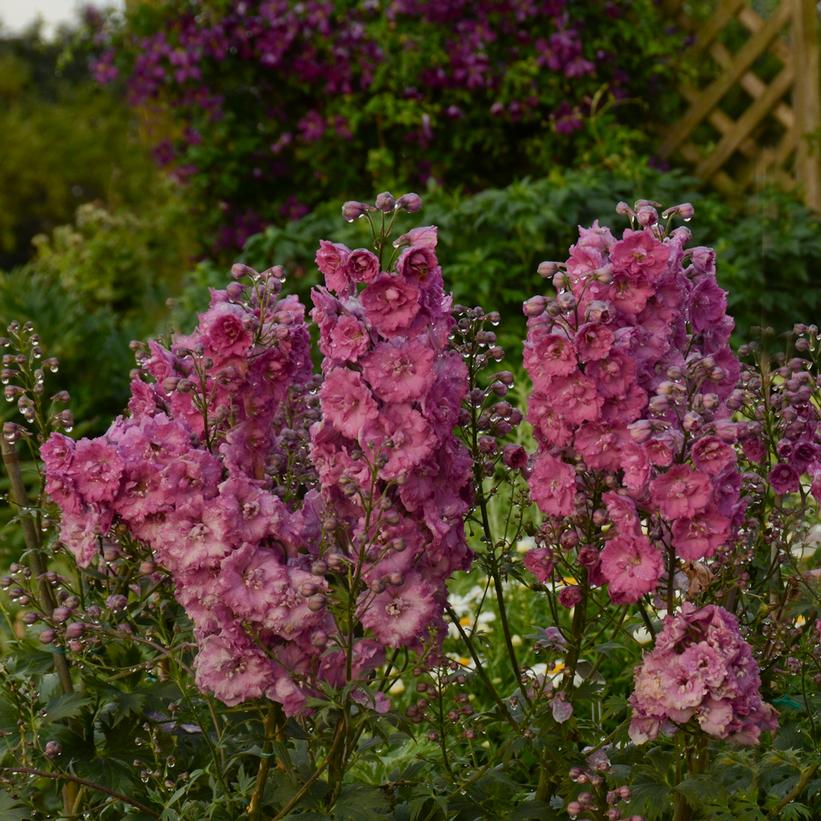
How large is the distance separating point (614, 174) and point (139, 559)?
4335mm

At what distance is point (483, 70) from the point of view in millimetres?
6402

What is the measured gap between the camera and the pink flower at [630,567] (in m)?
1.62

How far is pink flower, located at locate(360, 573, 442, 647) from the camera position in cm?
163

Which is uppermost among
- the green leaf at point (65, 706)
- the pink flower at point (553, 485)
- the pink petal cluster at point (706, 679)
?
the pink flower at point (553, 485)

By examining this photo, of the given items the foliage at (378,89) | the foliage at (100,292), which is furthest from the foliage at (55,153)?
the foliage at (378,89)

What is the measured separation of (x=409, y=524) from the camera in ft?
5.44

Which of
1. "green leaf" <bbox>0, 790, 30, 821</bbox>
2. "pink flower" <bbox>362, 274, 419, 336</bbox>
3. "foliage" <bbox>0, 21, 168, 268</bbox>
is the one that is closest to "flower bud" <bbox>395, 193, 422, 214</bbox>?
"pink flower" <bbox>362, 274, 419, 336</bbox>

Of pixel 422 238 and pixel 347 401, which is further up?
pixel 422 238

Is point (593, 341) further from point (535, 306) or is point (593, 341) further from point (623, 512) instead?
point (623, 512)

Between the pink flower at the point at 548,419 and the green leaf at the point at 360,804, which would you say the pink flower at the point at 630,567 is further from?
the green leaf at the point at 360,804

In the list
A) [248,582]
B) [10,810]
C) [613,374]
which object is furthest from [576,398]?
[10,810]

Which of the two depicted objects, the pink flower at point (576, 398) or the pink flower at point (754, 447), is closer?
the pink flower at point (576, 398)

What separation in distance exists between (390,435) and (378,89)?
5533 mm

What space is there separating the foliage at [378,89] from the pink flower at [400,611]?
467 cm
